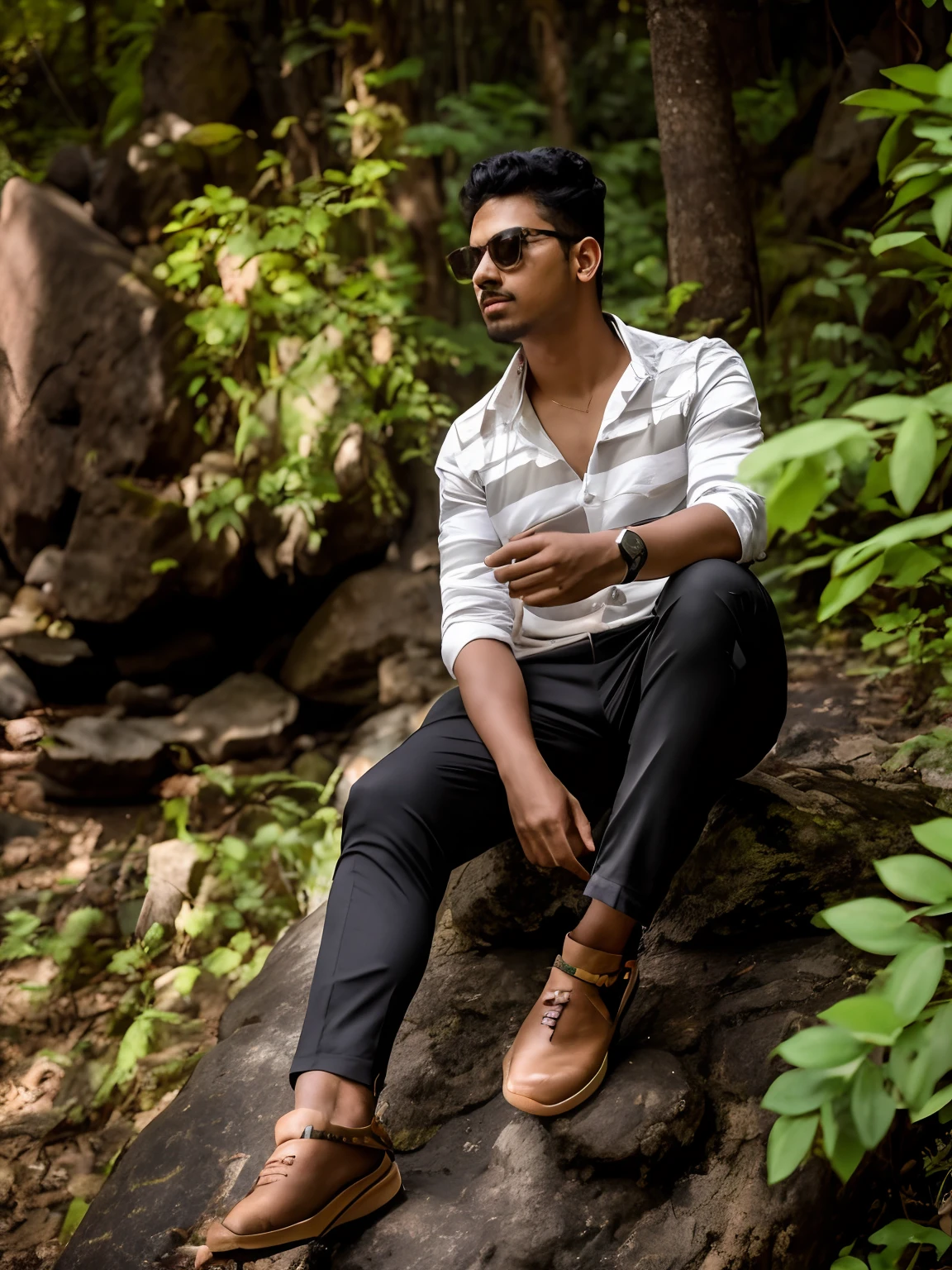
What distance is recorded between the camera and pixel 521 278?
2.54 meters

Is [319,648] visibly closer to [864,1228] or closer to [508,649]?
[508,649]

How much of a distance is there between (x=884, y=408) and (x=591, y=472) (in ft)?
5.06

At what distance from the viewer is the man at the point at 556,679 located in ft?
6.46

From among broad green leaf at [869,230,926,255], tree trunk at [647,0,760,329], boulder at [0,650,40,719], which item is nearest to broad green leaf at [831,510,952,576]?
broad green leaf at [869,230,926,255]

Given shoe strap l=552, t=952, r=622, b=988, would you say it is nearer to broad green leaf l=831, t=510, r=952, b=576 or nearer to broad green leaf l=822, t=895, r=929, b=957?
broad green leaf l=822, t=895, r=929, b=957

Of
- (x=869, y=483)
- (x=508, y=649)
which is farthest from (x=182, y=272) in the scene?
(x=869, y=483)

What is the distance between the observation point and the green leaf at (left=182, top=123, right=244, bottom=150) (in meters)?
6.37

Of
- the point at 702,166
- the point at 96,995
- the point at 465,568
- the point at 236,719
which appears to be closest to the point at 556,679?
the point at 465,568

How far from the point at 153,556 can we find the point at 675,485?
4390 mm

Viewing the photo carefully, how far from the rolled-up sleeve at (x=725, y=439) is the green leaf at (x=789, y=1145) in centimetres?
131

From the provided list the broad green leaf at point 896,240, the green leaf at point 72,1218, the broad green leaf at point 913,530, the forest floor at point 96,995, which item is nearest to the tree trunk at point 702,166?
the forest floor at point 96,995

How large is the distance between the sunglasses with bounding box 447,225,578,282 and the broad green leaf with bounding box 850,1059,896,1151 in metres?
1.99

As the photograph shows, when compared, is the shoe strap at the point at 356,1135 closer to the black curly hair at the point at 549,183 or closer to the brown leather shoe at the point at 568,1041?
the brown leather shoe at the point at 568,1041

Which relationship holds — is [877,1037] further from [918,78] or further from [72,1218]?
[72,1218]
